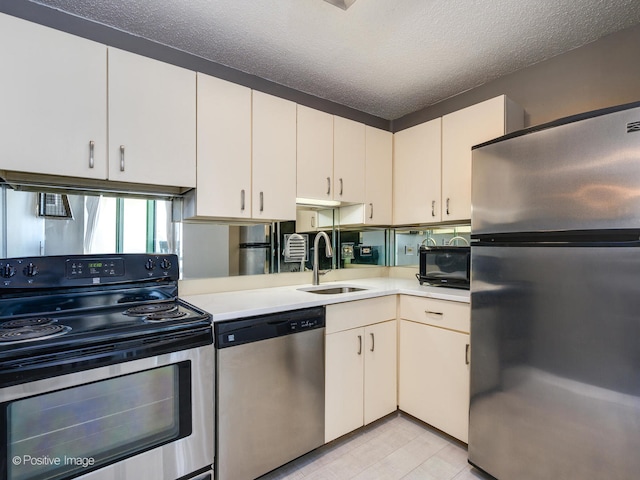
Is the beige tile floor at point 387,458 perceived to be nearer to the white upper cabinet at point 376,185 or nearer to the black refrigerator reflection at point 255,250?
the black refrigerator reflection at point 255,250

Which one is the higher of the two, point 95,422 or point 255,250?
point 255,250

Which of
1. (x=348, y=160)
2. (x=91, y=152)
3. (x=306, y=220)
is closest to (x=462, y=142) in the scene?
(x=348, y=160)

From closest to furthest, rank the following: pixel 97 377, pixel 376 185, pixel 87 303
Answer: pixel 97 377 → pixel 87 303 → pixel 376 185

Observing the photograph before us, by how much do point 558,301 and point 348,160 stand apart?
1567 mm

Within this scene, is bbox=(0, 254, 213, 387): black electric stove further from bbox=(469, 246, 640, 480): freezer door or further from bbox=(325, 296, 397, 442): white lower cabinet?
bbox=(469, 246, 640, 480): freezer door

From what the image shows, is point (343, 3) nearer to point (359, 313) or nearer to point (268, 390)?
point (359, 313)

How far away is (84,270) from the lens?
1.55 metres

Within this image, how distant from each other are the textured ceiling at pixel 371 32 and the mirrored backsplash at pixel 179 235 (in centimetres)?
93

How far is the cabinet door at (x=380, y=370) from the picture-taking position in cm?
205

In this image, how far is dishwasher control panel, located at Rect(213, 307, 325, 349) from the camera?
1.47 m

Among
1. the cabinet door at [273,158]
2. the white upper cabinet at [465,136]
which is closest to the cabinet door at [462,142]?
the white upper cabinet at [465,136]

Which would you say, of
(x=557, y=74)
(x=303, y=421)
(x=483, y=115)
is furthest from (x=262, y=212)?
(x=557, y=74)

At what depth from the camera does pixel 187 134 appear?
5.65 ft

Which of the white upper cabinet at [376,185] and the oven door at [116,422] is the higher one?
the white upper cabinet at [376,185]
